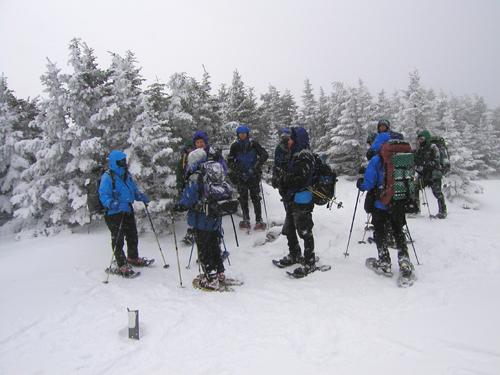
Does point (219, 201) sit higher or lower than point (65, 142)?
lower

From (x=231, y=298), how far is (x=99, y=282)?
9.58 feet

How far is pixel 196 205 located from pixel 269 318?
→ 239cm

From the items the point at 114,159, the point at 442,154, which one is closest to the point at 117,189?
the point at 114,159

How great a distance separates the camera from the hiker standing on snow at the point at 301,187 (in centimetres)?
668

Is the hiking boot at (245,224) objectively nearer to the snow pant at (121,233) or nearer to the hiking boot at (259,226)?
the hiking boot at (259,226)

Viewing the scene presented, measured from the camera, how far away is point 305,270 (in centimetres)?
689

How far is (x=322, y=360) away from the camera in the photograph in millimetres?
4113

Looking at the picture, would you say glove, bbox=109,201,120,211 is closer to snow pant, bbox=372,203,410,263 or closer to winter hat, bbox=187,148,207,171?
winter hat, bbox=187,148,207,171

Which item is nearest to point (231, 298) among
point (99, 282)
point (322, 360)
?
point (322, 360)

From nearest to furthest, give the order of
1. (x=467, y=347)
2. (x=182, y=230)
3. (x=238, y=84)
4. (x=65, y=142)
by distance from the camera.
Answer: (x=467, y=347) → (x=182, y=230) → (x=65, y=142) → (x=238, y=84)

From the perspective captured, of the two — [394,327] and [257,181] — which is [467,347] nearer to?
[394,327]

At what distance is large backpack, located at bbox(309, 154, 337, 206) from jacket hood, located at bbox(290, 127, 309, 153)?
0.33 meters

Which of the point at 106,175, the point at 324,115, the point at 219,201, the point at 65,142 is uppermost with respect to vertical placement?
the point at 324,115

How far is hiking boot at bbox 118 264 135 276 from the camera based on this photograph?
293 inches
